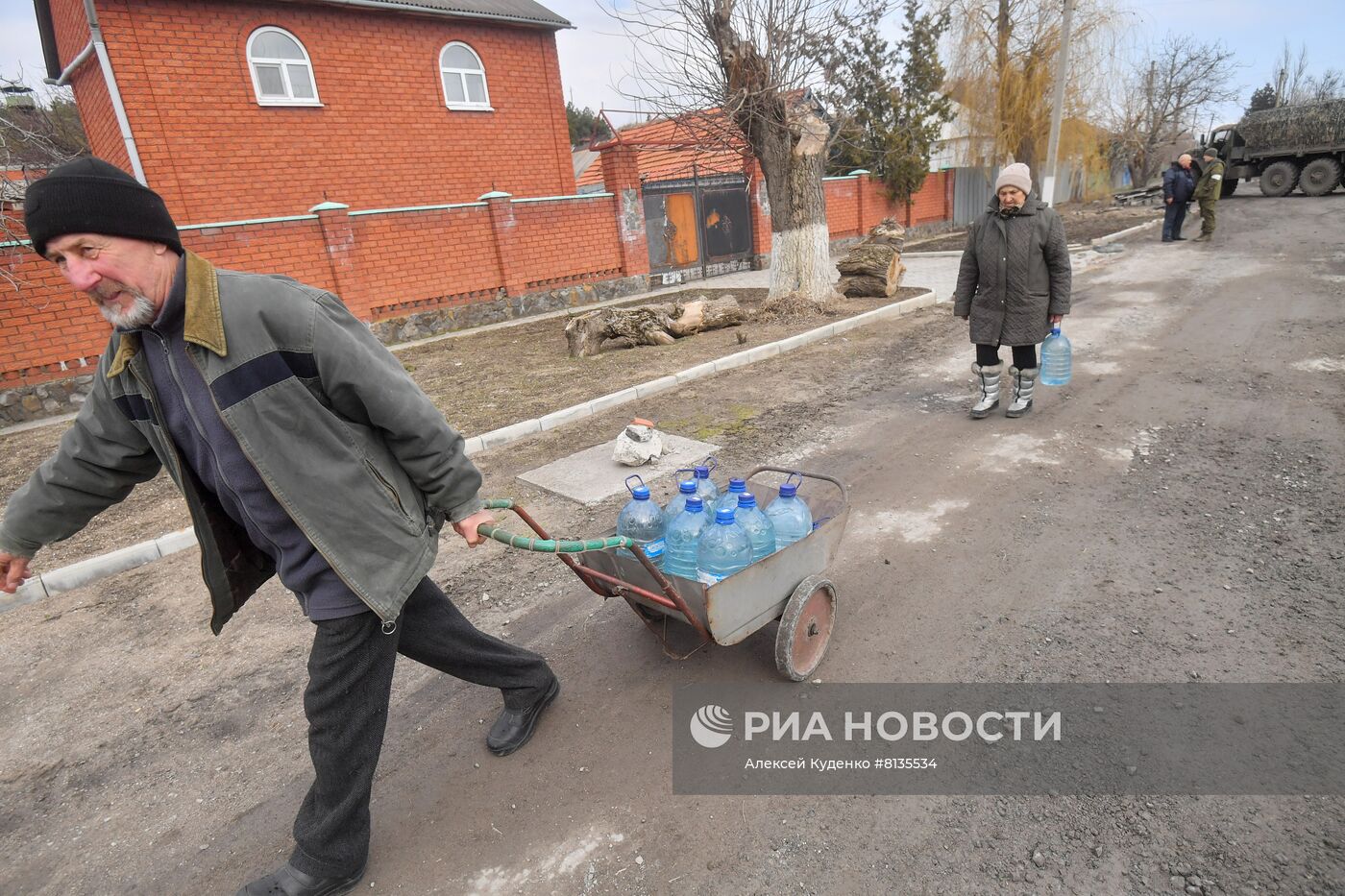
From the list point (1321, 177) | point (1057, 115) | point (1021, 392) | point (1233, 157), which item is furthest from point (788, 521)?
point (1233, 157)

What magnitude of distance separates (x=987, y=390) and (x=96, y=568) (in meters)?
6.66

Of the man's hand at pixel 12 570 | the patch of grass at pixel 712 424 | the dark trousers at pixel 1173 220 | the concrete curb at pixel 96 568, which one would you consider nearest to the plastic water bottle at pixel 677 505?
the man's hand at pixel 12 570

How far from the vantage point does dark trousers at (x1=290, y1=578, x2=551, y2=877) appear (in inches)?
77.8

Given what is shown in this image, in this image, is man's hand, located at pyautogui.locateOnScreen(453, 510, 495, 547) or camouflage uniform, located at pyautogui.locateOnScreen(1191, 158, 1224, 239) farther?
camouflage uniform, located at pyautogui.locateOnScreen(1191, 158, 1224, 239)

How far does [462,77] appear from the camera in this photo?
15164 mm

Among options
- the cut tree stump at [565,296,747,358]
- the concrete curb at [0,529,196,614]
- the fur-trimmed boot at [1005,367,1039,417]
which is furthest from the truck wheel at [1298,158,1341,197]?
the concrete curb at [0,529,196,614]

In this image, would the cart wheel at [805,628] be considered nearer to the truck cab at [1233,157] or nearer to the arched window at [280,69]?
the arched window at [280,69]

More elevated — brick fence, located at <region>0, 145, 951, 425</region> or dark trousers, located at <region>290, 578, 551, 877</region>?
brick fence, located at <region>0, 145, 951, 425</region>

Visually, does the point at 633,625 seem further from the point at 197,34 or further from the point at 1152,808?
the point at 197,34

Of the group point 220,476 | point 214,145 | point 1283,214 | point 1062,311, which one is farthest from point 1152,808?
point 1283,214

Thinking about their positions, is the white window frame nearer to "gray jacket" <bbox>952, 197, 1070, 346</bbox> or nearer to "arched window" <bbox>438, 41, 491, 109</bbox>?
"arched window" <bbox>438, 41, 491, 109</bbox>

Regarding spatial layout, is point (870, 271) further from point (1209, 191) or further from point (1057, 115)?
point (1209, 191)

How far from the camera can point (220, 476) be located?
189cm

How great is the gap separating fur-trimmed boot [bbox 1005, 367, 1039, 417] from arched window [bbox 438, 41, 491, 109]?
45.3 feet
